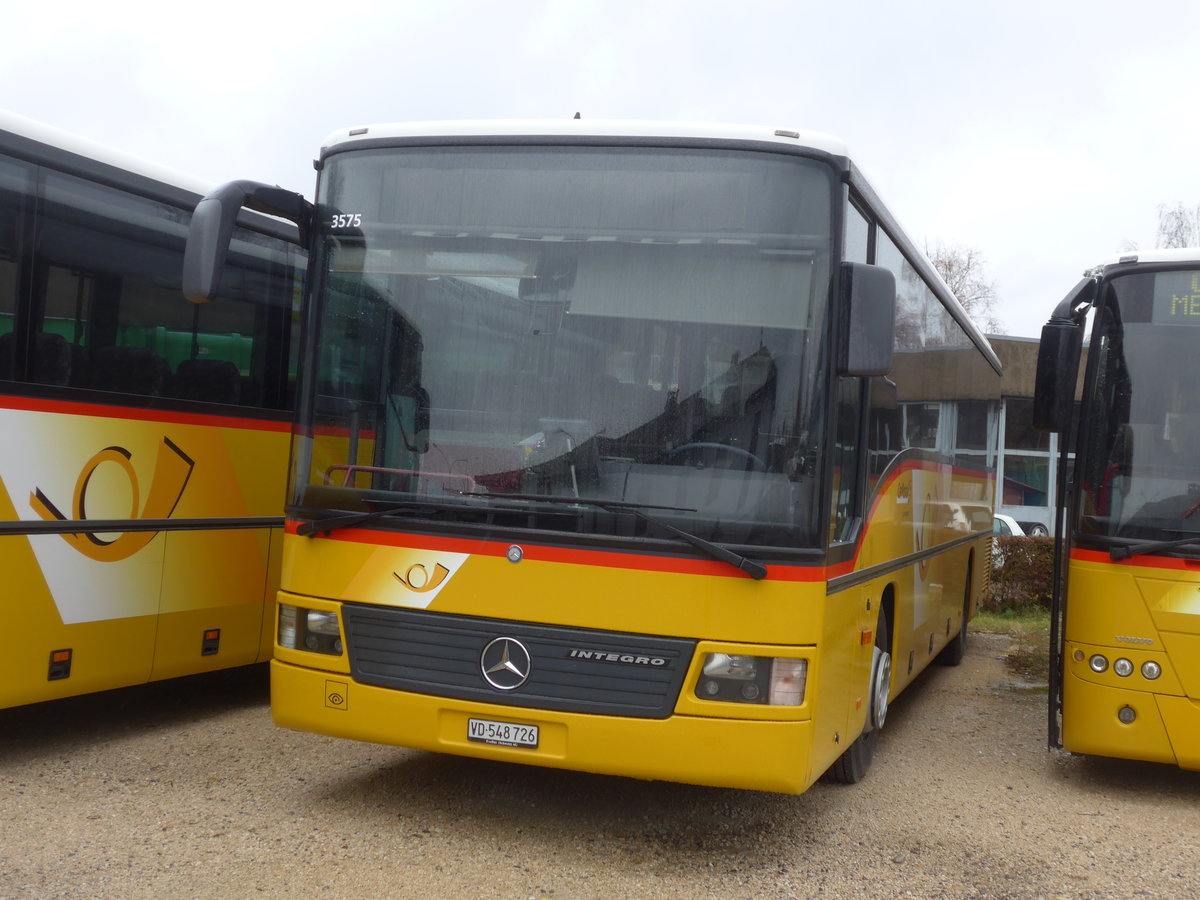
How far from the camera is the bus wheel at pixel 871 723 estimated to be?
6949mm

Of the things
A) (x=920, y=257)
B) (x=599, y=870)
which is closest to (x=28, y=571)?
(x=599, y=870)

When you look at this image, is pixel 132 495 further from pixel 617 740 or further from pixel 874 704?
pixel 874 704

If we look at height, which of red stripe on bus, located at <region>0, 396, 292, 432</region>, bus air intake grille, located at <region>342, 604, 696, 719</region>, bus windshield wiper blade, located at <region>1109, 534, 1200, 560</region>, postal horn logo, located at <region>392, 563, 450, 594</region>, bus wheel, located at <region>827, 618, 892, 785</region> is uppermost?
red stripe on bus, located at <region>0, 396, 292, 432</region>

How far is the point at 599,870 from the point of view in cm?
529

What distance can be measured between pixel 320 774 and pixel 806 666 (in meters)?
2.82

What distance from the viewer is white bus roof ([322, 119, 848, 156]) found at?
17.6ft

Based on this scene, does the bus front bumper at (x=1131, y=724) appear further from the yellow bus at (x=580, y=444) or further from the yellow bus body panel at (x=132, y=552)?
the yellow bus body panel at (x=132, y=552)

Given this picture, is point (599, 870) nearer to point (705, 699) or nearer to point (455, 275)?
point (705, 699)

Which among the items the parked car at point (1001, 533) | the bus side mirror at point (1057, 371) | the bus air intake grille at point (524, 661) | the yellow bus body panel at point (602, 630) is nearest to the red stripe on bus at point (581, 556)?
the yellow bus body panel at point (602, 630)

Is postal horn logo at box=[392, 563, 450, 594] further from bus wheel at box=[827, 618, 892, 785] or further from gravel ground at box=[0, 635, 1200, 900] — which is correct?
bus wheel at box=[827, 618, 892, 785]

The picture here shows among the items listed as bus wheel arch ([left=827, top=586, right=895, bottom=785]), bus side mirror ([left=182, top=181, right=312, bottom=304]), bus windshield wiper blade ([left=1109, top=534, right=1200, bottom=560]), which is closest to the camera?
bus side mirror ([left=182, top=181, right=312, bottom=304])

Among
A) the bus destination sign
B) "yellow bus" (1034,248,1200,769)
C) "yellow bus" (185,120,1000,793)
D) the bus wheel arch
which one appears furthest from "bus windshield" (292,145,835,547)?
the bus destination sign

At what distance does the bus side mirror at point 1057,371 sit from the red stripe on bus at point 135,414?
15.2ft

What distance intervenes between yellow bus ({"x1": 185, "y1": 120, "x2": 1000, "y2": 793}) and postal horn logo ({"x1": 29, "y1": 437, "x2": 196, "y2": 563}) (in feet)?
5.55
